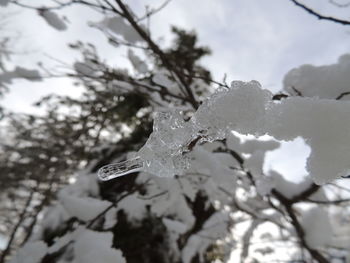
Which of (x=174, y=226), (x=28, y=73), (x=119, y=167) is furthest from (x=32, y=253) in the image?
(x=119, y=167)

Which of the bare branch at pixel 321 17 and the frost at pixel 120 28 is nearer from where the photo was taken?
the bare branch at pixel 321 17

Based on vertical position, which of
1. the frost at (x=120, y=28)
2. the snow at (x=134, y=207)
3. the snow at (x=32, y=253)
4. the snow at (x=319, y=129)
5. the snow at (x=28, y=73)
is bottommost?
the snow at (x=32, y=253)

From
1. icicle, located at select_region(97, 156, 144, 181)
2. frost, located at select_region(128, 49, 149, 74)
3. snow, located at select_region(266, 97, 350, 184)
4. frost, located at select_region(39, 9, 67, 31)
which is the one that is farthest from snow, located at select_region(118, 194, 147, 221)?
snow, located at select_region(266, 97, 350, 184)

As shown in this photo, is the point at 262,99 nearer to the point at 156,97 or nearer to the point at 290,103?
the point at 290,103

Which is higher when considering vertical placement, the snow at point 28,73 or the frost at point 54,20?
the frost at point 54,20

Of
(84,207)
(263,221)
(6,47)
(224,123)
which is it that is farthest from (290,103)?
(6,47)

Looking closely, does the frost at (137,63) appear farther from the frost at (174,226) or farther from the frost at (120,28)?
the frost at (174,226)

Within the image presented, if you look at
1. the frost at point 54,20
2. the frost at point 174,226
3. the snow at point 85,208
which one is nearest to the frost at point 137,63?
the frost at point 54,20

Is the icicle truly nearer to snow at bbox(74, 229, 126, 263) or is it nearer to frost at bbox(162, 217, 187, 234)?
snow at bbox(74, 229, 126, 263)
